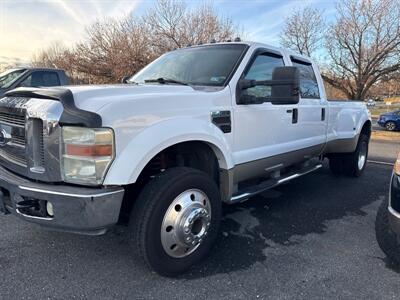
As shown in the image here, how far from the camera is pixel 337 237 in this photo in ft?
11.8

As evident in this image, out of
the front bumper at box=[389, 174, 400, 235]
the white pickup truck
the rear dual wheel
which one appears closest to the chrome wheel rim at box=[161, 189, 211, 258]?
the white pickup truck

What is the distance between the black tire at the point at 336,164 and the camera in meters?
6.11

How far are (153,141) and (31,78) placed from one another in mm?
7917

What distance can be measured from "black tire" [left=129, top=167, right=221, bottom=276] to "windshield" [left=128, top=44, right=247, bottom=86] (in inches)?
41.2

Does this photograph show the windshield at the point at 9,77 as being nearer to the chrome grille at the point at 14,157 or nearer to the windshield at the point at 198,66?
the windshield at the point at 198,66

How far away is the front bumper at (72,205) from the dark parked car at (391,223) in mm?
1996

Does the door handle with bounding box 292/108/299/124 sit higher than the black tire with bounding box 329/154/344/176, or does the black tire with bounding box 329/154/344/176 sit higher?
the door handle with bounding box 292/108/299/124

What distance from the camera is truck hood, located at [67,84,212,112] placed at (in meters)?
2.34

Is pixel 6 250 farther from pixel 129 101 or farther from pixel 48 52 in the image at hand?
pixel 48 52

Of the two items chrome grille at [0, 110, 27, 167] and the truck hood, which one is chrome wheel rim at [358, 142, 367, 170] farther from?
chrome grille at [0, 110, 27, 167]

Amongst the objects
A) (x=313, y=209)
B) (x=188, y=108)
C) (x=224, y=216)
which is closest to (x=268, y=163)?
(x=224, y=216)

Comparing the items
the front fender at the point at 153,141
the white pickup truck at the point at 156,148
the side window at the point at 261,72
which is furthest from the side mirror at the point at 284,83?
the front fender at the point at 153,141

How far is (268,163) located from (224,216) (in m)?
0.82

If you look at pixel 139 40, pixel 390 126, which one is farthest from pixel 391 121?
pixel 139 40
